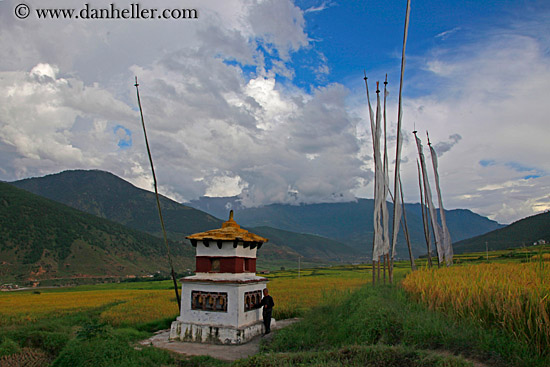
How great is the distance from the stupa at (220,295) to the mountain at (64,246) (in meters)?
62.3

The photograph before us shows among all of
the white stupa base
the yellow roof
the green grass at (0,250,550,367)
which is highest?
the yellow roof

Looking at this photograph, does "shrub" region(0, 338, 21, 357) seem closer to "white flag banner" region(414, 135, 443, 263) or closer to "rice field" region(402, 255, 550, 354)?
"rice field" region(402, 255, 550, 354)

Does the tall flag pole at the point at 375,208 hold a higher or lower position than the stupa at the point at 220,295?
higher

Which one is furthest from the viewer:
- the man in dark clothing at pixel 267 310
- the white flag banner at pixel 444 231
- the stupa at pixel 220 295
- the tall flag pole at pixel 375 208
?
the white flag banner at pixel 444 231

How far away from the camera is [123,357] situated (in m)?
10.1

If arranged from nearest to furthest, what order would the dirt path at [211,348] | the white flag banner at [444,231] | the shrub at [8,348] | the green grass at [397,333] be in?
the green grass at [397,333]
the shrub at [8,348]
the dirt path at [211,348]
the white flag banner at [444,231]

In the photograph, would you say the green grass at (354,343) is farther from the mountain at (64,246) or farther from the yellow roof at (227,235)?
the mountain at (64,246)

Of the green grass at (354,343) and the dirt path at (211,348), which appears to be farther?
the dirt path at (211,348)

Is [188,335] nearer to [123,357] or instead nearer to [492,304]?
[123,357]

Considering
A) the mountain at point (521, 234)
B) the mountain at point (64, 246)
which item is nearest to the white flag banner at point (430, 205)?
the mountain at point (521, 234)

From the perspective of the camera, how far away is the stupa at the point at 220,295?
584 inches

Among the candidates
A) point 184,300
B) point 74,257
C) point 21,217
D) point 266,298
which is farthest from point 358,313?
point 21,217

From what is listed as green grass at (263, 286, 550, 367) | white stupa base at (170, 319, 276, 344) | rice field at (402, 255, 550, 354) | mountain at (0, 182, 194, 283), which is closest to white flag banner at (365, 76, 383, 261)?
green grass at (263, 286, 550, 367)

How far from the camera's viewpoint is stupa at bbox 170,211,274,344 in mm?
14836
